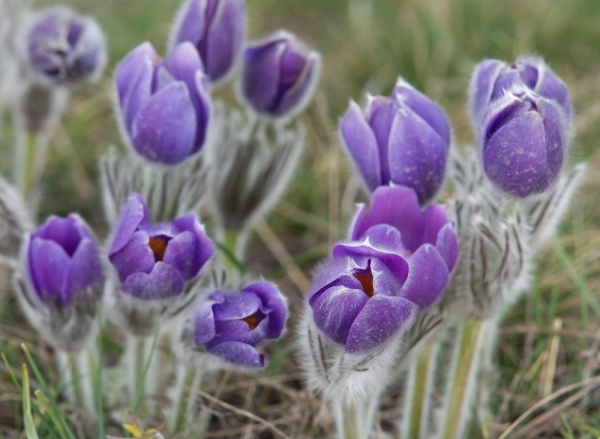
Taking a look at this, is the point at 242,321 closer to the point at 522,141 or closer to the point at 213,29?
the point at 522,141

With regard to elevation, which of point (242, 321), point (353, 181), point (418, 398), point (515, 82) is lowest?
point (418, 398)

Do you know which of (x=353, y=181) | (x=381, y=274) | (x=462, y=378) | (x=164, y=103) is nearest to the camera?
(x=381, y=274)

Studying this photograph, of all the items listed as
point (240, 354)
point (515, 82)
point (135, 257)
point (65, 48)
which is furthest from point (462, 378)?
point (65, 48)

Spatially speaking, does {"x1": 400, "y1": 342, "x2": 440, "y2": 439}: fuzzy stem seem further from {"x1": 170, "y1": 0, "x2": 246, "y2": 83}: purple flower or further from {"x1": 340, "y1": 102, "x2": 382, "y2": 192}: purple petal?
{"x1": 170, "y1": 0, "x2": 246, "y2": 83}: purple flower

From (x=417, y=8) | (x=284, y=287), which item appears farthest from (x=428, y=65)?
(x=284, y=287)

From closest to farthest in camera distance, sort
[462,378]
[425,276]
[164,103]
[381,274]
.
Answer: [381,274]
[425,276]
[164,103]
[462,378]

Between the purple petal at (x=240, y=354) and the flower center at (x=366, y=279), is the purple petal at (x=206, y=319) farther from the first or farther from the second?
the flower center at (x=366, y=279)

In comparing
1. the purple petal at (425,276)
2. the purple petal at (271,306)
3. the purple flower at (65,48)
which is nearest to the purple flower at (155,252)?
the purple petal at (271,306)
